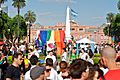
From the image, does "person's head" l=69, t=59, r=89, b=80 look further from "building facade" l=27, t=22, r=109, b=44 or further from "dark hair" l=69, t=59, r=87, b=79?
"building facade" l=27, t=22, r=109, b=44

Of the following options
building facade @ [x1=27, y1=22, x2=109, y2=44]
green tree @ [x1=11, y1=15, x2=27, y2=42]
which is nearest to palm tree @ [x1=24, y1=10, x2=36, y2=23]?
green tree @ [x1=11, y1=15, x2=27, y2=42]

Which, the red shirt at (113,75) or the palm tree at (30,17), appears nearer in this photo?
the red shirt at (113,75)

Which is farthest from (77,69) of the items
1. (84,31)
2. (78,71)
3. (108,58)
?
(84,31)

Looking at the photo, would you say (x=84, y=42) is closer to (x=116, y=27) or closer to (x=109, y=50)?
(x=109, y=50)

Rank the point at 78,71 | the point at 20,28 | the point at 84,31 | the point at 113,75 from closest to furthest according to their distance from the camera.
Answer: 1. the point at 113,75
2. the point at 78,71
3. the point at 20,28
4. the point at 84,31

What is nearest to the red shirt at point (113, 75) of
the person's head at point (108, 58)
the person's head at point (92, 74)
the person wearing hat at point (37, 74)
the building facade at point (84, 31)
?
the person's head at point (108, 58)

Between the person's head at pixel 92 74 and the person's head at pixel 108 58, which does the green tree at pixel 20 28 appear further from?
the person's head at pixel 108 58

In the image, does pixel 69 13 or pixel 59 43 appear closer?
pixel 69 13

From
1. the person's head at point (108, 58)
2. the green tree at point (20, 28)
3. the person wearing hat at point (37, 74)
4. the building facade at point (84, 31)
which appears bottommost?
the building facade at point (84, 31)

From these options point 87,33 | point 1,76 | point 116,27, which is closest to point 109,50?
point 1,76

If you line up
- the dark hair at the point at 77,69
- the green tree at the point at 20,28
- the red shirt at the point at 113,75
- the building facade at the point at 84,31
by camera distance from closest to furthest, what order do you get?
the red shirt at the point at 113,75 < the dark hair at the point at 77,69 < the green tree at the point at 20,28 < the building facade at the point at 84,31

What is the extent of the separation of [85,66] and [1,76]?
19.2 ft

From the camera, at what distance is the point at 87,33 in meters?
181

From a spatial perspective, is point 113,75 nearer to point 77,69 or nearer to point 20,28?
point 77,69
